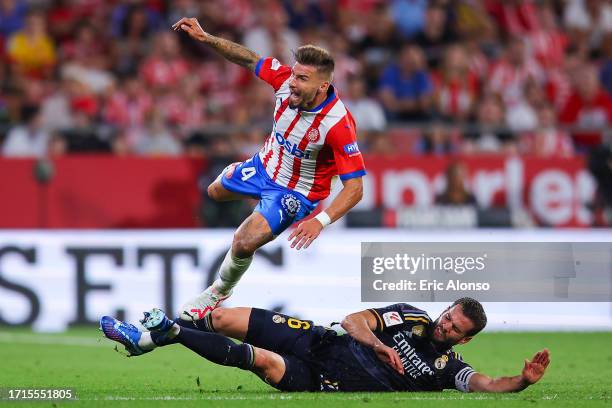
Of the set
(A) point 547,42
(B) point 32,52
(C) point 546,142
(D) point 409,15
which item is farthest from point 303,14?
(C) point 546,142

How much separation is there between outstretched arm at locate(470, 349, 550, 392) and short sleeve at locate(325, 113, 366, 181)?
1.78 m

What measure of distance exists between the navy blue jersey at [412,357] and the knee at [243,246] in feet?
4.28

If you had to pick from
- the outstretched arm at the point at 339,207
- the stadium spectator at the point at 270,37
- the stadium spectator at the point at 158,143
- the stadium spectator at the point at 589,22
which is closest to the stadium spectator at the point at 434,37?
the stadium spectator at the point at 270,37

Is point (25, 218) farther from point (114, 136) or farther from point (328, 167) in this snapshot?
point (328, 167)

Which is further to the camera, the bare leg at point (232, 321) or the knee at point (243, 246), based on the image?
the knee at point (243, 246)

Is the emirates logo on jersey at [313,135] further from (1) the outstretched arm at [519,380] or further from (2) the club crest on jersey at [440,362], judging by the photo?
(1) the outstretched arm at [519,380]

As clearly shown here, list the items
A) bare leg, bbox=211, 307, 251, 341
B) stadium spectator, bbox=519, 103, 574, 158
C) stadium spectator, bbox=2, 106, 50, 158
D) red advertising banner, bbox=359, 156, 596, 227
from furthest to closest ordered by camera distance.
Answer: stadium spectator, bbox=519, 103, 574, 158, red advertising banner, bbox=359, 156, 596, 227, stadium spectator, bbox=2, 106, 50, 158, bare leg, bbox=211, 307, 251, 341

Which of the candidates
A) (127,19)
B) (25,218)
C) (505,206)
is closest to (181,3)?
(127,19)

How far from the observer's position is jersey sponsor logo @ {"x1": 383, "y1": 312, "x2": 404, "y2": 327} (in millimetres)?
8569

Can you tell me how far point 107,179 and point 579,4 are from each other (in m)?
8.29

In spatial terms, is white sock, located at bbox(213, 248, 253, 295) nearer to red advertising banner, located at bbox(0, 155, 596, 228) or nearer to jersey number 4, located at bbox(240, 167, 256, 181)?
jersey number 4, located at bbox(240, 167, 256, 181)

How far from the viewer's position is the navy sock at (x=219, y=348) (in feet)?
27.6

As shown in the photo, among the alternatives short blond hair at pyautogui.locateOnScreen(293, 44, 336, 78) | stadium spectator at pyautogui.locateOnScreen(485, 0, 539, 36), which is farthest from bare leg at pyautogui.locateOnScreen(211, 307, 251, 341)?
stadium spectator at pyautogui.locateOnScreen(485, 0, 539, 36)

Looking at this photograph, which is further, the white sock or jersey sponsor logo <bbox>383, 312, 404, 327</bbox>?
the white sock
